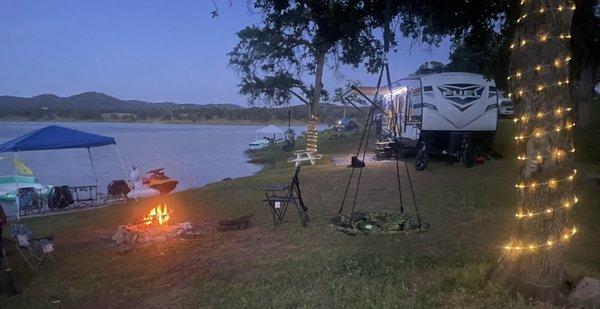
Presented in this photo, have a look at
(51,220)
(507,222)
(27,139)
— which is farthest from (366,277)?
(27,139)

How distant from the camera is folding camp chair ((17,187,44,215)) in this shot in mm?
16016

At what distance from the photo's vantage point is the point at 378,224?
23.7ft

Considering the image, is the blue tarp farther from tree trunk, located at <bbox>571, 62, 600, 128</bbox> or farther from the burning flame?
tree trunk, located at <bbox>571, 62, 600, 128</bbox>

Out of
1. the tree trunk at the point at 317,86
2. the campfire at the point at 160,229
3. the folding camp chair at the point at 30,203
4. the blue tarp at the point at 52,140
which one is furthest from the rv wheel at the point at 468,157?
the tree trunk at the point at 317,86

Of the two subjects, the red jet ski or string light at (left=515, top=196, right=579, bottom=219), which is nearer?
string light at (left=515, top=196, right=579, bottom=219)

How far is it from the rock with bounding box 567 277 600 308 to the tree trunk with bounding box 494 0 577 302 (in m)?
0.13

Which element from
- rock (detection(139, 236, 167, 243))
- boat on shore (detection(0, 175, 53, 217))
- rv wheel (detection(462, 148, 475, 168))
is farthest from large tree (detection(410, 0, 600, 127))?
boat on shore (detection(0, 175, 53, 217))

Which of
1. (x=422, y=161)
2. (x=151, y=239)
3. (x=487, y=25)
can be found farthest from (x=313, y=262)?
(x=422, y=161)

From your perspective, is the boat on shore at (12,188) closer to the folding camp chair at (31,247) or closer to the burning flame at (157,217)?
the burning flame at (157,217)

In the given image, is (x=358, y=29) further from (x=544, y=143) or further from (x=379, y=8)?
(x=544, y=143)

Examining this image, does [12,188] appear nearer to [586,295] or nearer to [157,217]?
[157,217]

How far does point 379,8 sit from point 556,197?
6.19 m

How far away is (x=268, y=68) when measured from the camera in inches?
1216

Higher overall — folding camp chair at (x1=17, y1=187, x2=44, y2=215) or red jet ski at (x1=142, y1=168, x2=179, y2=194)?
red jet ski at (x1=142, y1=168, x2=179, y2=194)
